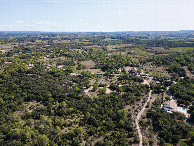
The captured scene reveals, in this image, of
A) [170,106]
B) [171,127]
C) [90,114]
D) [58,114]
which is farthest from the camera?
[170,106]

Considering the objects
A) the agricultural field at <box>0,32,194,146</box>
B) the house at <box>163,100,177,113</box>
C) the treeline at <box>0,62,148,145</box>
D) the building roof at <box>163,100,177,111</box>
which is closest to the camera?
the treeline at <box>0,62,148,145</box>

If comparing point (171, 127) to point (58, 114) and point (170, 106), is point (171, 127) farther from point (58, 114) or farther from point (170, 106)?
point (58, 114)

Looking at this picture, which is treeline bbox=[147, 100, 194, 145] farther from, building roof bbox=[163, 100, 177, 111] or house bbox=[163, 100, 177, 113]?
building roof bbox=[163, 100, 177, 111]

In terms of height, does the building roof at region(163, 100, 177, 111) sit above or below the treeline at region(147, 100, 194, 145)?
above

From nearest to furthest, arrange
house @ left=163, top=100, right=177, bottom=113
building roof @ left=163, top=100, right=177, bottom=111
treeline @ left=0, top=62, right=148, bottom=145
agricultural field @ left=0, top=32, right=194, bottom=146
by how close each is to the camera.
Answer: treeline @ left=0, top=62, right=148, bottom=145
agricultural field @ left=0, top=32, right=194, bottom=146
house @ left=163, top=100, right=177, bottom=113
building roof @ left=163, top=100, right=177, bottom=111

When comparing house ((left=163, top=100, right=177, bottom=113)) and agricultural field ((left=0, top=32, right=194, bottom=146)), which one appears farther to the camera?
house ((left=163, top=100, right=177, bottom=113))

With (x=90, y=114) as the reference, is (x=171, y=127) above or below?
below

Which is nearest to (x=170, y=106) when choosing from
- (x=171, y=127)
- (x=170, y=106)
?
(x=170, y=106)

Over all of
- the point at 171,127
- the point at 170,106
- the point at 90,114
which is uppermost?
the point at 170,106

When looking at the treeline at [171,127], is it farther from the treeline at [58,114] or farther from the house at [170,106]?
the treeline at [58,114]

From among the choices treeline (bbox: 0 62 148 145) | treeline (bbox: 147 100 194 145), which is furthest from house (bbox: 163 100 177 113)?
treeline (bbox: 0 62 148 145)

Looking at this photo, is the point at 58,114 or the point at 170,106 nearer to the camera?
the point at 58,114
